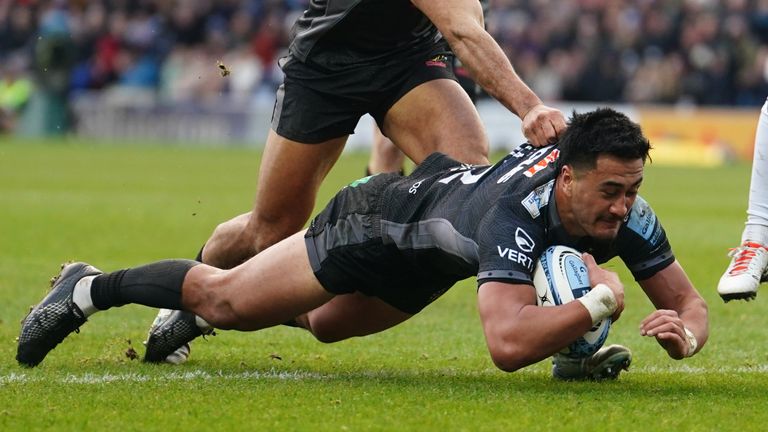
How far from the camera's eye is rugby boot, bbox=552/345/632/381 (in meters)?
5.75

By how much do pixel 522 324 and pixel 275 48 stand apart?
26865mm

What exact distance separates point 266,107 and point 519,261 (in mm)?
24879

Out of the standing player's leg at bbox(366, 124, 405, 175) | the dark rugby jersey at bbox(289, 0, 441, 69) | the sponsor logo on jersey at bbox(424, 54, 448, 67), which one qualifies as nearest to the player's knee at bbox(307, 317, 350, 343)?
the dark rugby jersey at bbox(289, 0, 441, 69)

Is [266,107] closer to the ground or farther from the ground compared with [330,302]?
closer to the ground

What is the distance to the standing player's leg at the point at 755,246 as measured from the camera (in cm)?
655

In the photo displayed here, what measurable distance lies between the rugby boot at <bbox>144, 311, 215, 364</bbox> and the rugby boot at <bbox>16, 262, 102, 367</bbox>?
0.35 m

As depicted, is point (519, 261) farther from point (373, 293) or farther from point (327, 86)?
point (327, 86)

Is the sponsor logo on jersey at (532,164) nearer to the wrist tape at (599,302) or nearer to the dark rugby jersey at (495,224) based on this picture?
the dark rugby jersey at (495,224)

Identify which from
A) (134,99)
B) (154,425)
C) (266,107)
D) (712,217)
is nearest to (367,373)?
(154,425)

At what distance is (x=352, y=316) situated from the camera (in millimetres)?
6234

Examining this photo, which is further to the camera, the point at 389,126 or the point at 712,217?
the point at 712,217

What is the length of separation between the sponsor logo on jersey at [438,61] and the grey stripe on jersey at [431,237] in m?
1.68

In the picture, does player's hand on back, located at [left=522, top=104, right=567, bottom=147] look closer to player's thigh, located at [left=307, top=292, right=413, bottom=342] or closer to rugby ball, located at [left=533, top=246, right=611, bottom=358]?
rugby ball, located at [left=533, top=246, right=611, bottom=358]

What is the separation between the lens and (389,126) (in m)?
7.11
